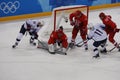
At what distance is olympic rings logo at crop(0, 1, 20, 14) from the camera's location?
27.9 feet

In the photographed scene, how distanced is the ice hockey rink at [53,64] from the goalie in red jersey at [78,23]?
27 centimetres

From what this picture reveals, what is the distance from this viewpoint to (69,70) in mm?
5746

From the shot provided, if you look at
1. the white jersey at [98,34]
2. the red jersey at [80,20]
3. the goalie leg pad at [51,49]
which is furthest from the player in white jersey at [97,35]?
the goalie leg pad at [51,49]

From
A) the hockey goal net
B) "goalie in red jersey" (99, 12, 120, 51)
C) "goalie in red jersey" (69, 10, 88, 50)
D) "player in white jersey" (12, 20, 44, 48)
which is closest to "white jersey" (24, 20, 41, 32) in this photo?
"player in white jersey" (12, 20, 44, 48)

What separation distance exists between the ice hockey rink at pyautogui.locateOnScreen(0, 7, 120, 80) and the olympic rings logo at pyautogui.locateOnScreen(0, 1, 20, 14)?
1.42 metres

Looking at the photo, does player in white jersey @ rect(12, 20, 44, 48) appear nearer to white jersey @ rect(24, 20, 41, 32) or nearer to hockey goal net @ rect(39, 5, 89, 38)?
white jersey @ rect(24, 20, 41, 32)

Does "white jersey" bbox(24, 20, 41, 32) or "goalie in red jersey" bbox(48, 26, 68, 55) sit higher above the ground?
"white jersey" bbox(24, 20, 41, 32)

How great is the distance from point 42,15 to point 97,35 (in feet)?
10.7

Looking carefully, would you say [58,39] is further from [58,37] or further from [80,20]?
[80,20]

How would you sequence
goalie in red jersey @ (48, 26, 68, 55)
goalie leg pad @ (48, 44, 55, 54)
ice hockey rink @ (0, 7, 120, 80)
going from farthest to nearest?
goalie leg pad @ (48, 44, 55, 54)
goalie in red jersey @ (48, 26, 68, 55)
ice hockey rink @ (0, 7, 120, 80)

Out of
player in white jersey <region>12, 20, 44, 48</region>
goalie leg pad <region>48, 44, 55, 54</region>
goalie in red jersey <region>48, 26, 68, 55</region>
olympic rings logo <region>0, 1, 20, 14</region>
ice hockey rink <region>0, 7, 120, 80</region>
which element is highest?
olympic rings logo <region>0, 1, 20, 14</region>

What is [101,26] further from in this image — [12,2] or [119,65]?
[12,2]

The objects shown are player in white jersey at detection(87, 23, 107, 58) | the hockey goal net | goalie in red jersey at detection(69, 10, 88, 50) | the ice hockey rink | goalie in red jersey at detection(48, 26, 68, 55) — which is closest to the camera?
the ice hockey rink

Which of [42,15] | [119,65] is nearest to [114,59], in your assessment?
[119,65]
